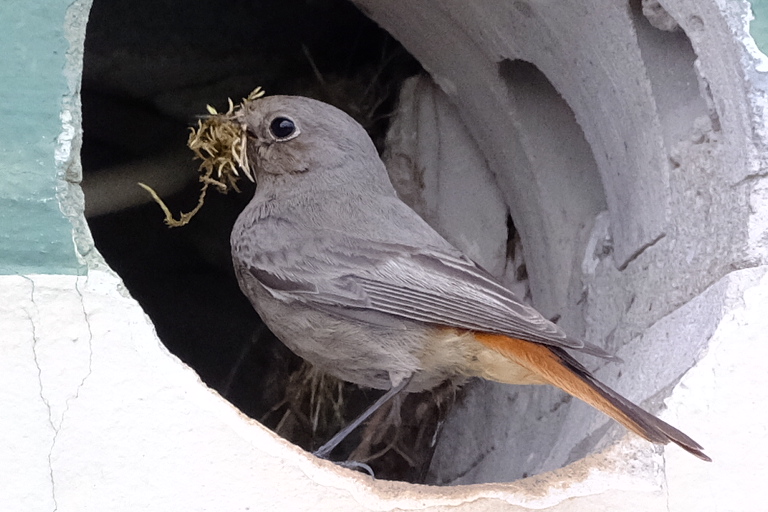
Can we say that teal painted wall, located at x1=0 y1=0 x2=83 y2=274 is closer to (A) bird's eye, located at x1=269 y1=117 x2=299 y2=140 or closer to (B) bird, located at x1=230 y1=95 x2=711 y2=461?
(B) bird, located at x1=230 y1=95 x2=711 y2=461

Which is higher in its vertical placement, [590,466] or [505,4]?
[505,4]

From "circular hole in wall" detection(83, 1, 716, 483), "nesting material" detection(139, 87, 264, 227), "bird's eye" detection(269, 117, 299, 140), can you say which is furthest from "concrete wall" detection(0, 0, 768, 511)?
"nesting material" detection(139, 87, 264, 227)

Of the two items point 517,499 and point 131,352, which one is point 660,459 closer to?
point 517,499

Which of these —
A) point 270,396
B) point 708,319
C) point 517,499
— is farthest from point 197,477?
point 270,396

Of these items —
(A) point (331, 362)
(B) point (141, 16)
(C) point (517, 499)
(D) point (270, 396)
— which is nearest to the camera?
(C) point (517, 499)

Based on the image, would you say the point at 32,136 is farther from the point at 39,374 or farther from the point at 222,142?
the point at 222,142

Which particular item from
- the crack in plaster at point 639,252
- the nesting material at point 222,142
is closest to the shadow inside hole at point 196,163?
the nesting material at point 222,142
